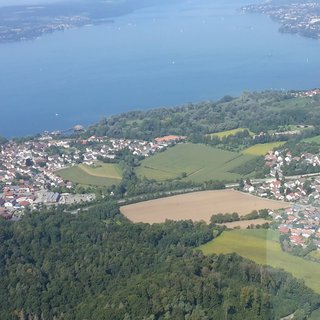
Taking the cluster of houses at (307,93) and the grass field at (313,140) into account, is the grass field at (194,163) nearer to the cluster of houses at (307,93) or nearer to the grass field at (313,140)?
the grass field at (313,140)

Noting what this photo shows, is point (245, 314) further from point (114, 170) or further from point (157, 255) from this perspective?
point (114, 170)

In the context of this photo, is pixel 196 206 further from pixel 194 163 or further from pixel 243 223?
pixel 194 163

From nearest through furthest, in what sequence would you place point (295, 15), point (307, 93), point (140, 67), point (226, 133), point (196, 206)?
1. point (196, 206)
2. point (226, 133)
3. point (307, 93)
4. point (140, 67)
5. point (295, 15)

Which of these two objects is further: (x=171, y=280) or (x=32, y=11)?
(x=32, y=11)

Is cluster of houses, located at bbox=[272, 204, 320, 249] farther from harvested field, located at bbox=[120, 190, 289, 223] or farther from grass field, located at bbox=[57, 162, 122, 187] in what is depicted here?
grass field, located at bbox=[57, 162, 122, 187]

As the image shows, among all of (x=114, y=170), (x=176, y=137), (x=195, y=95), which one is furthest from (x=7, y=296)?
(x=195, y=95)

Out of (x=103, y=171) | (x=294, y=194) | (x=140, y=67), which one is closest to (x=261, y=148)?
(x=103, y=171)

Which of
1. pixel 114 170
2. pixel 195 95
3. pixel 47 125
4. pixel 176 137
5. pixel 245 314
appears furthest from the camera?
pixel 195 95
